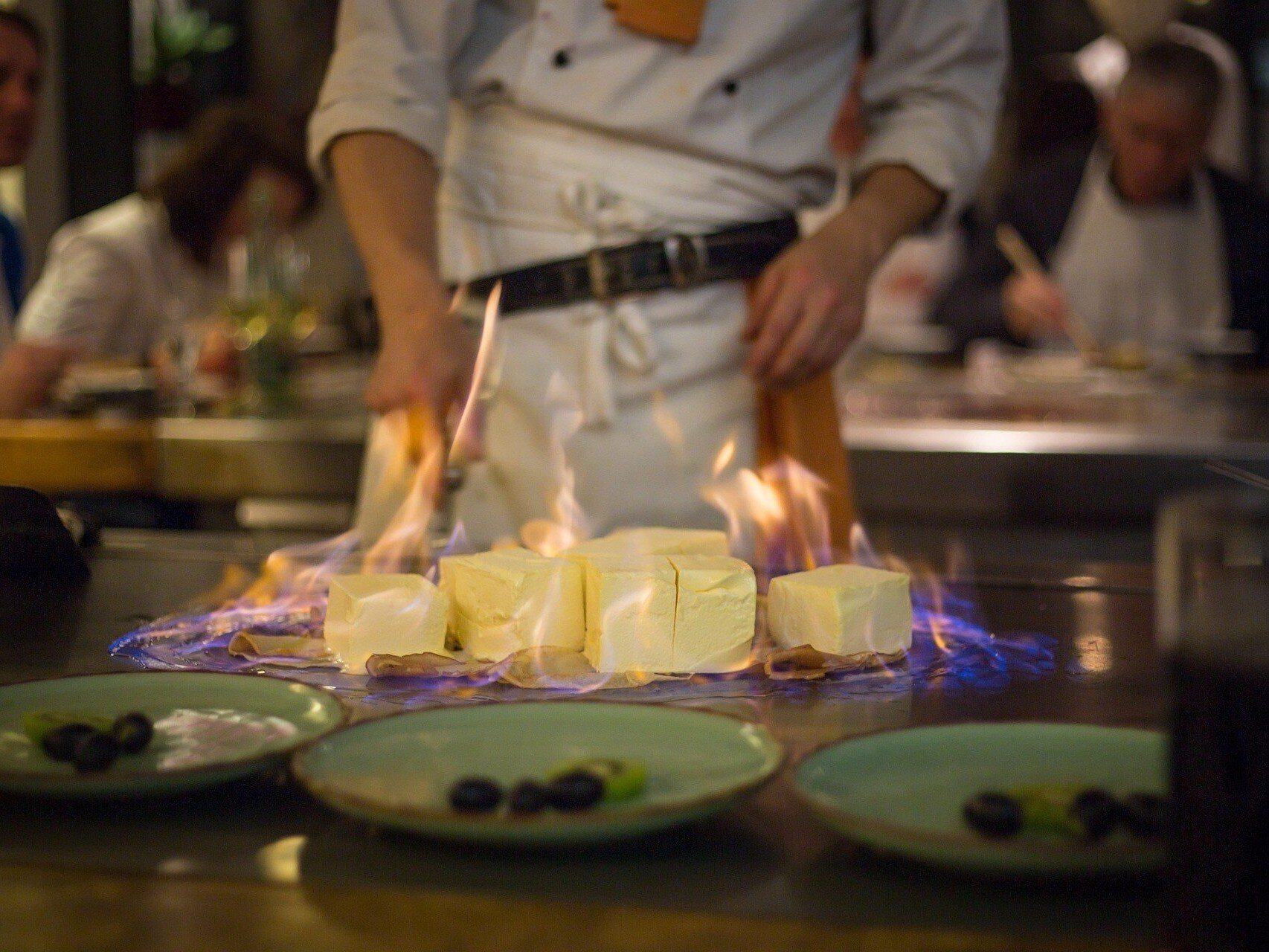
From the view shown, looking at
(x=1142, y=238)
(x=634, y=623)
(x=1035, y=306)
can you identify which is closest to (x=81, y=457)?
(x=634, y=623)

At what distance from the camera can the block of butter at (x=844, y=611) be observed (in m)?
1.07

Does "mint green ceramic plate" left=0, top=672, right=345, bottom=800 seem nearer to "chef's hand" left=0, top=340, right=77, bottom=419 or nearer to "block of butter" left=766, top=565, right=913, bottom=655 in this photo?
"block of butter" left=766, top=565, right=913, bottom=655

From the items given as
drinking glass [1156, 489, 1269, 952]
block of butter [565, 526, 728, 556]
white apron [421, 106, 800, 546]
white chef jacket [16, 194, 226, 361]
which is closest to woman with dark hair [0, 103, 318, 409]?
white chef jacket [16, 194, 226, 361]

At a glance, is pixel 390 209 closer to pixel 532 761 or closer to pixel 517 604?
pixel 517 604

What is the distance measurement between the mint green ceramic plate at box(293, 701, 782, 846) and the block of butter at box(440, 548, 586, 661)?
0.25 meters

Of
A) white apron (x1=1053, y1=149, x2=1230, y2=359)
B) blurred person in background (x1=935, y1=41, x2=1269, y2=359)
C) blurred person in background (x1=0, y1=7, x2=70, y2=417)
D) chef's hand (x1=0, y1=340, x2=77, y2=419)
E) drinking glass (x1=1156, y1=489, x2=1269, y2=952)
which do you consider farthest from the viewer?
white apron (x1=1053, y1=149, x2=1230, y2=359)

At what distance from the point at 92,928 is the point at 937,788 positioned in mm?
393

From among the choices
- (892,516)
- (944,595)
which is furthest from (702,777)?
(892,516)

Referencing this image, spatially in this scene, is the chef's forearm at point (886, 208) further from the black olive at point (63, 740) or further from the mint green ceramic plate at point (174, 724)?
the black olive at point (63, 740)

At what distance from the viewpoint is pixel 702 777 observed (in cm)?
73

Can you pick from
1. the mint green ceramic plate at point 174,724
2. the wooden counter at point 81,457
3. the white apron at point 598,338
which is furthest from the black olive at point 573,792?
the wooden counter at point 81,457

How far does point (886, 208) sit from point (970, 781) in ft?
3.51

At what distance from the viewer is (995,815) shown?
0.64 m

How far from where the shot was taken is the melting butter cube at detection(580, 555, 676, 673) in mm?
1039
